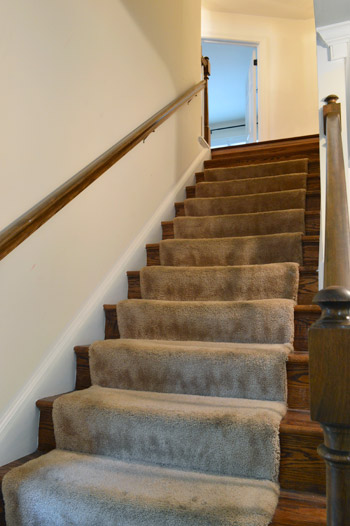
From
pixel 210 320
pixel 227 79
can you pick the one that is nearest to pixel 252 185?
pixel 210 320

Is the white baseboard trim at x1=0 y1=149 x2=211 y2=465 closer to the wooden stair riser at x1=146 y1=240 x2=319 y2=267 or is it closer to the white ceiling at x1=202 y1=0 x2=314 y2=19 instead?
the wooden stair riser at x1=146 y1=240 x2=319 y2=267

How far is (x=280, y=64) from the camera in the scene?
5.21m

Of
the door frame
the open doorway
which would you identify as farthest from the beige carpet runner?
the open doorway

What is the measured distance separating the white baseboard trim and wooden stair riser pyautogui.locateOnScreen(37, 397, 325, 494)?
0.81 m

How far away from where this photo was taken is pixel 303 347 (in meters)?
1.55

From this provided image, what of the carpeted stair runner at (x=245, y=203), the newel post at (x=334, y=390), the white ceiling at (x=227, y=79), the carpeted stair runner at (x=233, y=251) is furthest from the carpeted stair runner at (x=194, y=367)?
the white ceiling at (x=227, y=79)

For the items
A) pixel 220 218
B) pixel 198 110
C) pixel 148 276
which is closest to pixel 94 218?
pixel 148 276

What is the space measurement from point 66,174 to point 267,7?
471cm

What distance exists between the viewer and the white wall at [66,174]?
4.52ft

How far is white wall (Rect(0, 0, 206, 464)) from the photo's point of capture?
4.52 ft

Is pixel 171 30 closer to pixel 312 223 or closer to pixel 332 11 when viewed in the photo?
pixel 332 11

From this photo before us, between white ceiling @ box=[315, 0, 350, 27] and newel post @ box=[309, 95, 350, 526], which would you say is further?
white ceiling @ box=[315, 0, 350, 27]

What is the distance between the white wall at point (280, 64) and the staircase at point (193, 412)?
3.54 m

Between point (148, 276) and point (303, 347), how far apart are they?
83 cm
